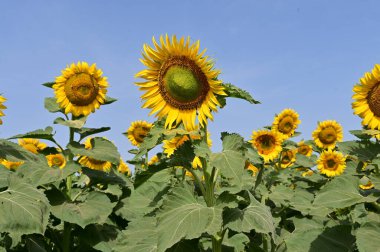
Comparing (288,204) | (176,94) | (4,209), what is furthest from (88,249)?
(288,204)

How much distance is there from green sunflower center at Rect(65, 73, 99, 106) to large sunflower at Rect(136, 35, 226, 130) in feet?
5.46

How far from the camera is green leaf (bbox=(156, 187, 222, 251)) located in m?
3.18

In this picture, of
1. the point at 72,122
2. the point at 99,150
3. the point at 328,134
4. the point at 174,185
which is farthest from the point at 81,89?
the point at 328,134

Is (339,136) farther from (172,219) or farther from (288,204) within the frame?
(172,219)

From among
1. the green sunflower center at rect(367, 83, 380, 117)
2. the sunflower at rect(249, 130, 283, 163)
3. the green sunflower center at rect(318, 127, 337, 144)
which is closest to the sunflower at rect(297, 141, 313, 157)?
the green sunflower center at rect(318, 127, 337, 144)

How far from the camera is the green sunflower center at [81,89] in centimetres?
550

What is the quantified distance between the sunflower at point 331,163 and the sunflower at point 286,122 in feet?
2.49

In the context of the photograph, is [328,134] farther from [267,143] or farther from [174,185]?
[174,185]

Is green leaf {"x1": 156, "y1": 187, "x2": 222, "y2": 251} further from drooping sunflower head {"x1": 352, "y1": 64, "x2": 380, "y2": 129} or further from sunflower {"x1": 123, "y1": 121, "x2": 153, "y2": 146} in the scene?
sunflower {"x1": 123, "y1": 121, "x2": 153, "y2": 146}

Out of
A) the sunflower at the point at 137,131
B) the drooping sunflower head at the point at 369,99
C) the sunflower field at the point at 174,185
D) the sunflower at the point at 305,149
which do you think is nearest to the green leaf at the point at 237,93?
the sunflower field at the point at 174,185

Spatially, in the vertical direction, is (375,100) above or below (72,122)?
above

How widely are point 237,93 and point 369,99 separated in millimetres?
1807

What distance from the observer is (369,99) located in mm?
4820

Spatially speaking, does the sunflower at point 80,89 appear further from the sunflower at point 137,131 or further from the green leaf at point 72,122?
the sunflower at point 137,131
